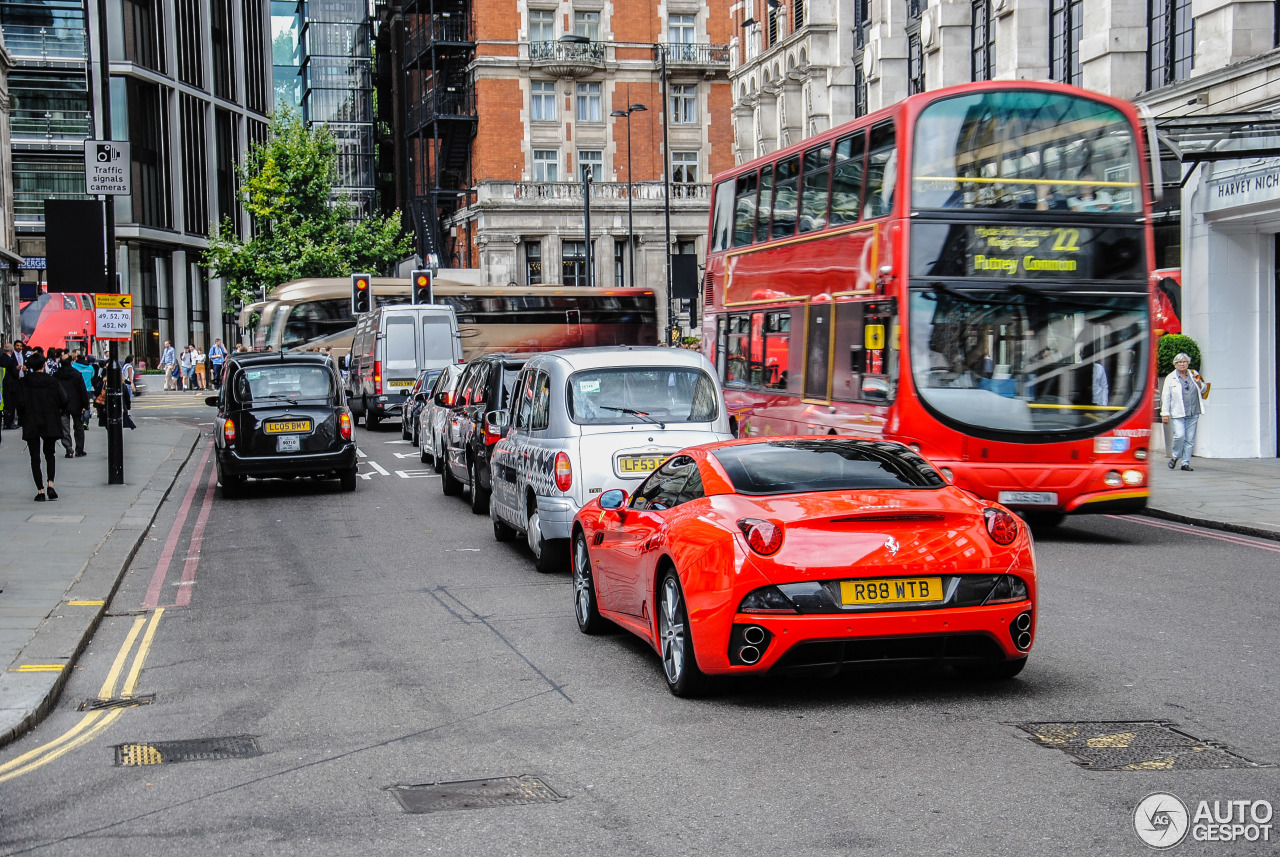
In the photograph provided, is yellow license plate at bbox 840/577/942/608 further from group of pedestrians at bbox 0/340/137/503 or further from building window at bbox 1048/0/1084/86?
building window at bbox 1048/0/1084/86

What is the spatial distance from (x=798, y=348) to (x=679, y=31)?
181 ft

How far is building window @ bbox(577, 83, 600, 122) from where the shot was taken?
67.1 m

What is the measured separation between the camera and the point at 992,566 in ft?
22.1

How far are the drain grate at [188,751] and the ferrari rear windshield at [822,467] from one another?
270 centimetres

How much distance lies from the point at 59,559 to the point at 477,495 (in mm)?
4773

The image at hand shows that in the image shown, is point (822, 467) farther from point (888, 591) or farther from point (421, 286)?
point (421, 286)

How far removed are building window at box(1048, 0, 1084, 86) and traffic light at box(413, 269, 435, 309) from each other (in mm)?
16005

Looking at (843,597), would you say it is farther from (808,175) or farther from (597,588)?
(808,175)

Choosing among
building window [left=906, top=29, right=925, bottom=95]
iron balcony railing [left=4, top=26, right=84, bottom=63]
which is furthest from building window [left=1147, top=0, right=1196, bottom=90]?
iron balcony railing [left=4, top=26, right=84, bottom=63]

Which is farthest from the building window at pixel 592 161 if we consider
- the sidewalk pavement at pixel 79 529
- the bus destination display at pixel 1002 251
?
the bus destination display at pixel 1002 251

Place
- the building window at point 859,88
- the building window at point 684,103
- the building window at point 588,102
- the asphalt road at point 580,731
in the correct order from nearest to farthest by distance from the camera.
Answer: the asphalt road at point 580,731 → the building window at point 859,88 → the building window at point 588,102 → the building window at point 684,103

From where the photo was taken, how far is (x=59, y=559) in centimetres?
1266

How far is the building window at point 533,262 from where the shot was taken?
64.6 meters

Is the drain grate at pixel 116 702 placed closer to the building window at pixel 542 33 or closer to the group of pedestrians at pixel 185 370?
the group of pedestrians at pixel 185 370
